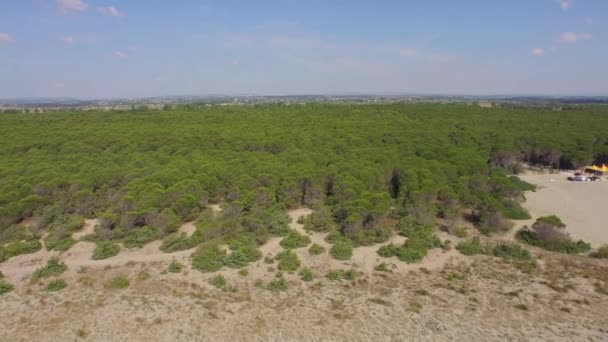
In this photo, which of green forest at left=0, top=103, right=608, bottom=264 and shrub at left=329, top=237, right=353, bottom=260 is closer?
shrub at left=329, top=237, right=353, bottom=260

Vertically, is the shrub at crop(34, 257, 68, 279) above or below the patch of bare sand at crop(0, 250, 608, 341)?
above

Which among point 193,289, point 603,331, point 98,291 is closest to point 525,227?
point 603,331

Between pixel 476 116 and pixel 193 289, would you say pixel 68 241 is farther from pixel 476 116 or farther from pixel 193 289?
pixel 476 116

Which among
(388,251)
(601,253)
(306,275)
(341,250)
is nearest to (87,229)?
(306,275)

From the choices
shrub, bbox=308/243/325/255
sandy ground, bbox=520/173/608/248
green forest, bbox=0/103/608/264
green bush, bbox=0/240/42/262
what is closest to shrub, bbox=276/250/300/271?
shrub, bbox=308/243/325/255

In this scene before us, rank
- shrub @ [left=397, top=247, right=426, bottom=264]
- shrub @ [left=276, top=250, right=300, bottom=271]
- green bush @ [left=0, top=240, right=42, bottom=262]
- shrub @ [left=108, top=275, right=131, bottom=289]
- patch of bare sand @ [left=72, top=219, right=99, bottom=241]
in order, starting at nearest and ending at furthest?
1. shrub @ [left=108, top=275, right=131, bottom=289]
2. shrub @ [left=276, top=250, right=300, bottom=271]
3. shrub @ [left=397, top=247, right=426, bottom=264]
4. green bush @ [left=0, top=240, right=42, bottom=262]
5. patch of bare sand @ [left=72, top=219, right=99, bottom=241]

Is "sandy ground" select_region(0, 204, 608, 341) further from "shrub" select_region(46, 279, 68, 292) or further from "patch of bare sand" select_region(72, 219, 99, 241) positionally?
"patch of bare sand" select_region(72, 219, 99, 241)

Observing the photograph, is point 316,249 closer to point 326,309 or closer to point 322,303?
point 322,303
